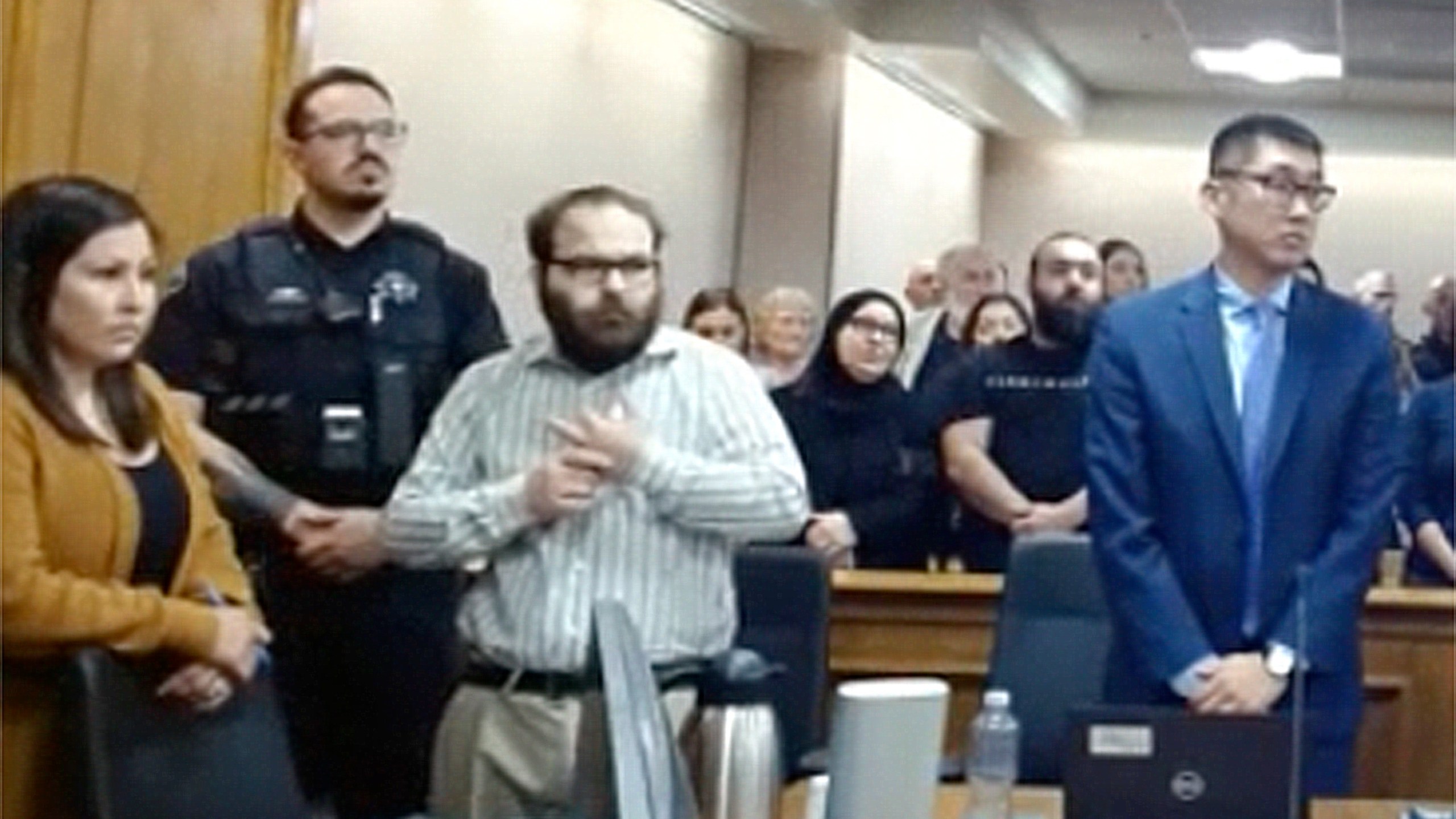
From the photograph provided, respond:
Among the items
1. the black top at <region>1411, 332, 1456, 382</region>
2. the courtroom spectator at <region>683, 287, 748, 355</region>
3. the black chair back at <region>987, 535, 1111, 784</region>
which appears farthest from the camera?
the courtroom spectator at <region>683, 287, 748, 355</region>

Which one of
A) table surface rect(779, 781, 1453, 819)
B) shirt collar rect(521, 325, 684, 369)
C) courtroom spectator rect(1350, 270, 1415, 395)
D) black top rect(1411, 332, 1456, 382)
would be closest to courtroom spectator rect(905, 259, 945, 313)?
courtroom spectator rect(1350, 270, 1415, 395)

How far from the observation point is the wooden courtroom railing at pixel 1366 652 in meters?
4.77

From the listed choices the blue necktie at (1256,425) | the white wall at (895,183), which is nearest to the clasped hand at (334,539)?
the blue necktie at (1256,425)

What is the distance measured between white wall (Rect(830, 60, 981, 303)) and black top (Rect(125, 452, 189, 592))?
831cm

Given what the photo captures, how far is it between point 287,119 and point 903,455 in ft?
7.02

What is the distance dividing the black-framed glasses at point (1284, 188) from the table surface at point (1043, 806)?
0.78 meters

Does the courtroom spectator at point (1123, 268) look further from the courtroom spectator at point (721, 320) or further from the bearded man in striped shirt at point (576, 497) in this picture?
the bearded man in striped shirt at point (576, 497)

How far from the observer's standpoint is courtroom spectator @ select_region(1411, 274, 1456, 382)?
20.2ft

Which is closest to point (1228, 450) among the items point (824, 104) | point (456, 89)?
point (456, 89)

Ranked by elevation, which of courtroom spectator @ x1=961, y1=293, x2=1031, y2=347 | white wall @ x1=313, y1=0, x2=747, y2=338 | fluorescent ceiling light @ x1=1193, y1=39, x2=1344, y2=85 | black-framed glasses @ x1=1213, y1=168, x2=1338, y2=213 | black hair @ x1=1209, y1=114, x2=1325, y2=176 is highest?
fluorescent ceiling light @ x1=1193, y1=39, x2=1344, y2=85

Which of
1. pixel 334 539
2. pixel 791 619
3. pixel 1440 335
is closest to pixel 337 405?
pixel 334 539

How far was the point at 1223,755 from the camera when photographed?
7.61 ft

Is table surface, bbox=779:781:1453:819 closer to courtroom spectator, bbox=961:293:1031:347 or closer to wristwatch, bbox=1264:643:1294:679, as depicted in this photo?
wristwatch, bbox=1264:643:1294:679

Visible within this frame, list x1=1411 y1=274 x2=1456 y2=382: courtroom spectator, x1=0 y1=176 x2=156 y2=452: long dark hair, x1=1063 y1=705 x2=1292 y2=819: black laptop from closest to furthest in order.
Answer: x1=1063 y1=705 x2=1292 y2=819: black laptop < x1=0 y1=176 x2=156 y2=452: long dark hair < x1=1411 y1=274 x2=1456 y2=382: courtroom spectator
